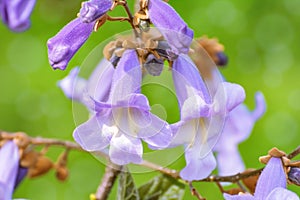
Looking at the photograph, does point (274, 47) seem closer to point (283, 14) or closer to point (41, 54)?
point (283, 14)

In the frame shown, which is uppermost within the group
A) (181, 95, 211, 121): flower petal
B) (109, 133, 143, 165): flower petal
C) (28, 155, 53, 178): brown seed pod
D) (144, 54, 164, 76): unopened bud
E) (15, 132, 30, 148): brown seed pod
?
(144, 54, 164, 76): unopened bud

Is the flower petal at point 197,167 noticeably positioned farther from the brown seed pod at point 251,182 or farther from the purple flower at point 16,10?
the purple flower at point 16,10

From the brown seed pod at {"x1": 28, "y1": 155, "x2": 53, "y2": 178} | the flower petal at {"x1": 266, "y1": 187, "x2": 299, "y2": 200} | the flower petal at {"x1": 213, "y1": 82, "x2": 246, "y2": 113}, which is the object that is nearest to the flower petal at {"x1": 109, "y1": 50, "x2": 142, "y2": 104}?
the flower petal at {"x1": 213, "y1": 82, "x2": 246, "y2": 113}

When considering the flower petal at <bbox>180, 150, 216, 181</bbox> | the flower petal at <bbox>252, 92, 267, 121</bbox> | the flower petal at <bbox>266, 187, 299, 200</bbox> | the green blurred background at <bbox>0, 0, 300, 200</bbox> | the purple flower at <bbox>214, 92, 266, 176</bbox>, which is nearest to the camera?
the flower petal at <bbox>266, 187, 299, 200</bbox>

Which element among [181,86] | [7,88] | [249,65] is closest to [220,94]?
[181,86]

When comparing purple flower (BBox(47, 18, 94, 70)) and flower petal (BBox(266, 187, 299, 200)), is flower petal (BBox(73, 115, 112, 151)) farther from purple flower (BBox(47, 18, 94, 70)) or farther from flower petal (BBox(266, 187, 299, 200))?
flower petal (BBox(266, 187, 299, 200))

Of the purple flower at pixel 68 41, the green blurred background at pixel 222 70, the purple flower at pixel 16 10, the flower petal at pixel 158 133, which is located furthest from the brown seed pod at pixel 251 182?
the green blurred background at pixel 222 70

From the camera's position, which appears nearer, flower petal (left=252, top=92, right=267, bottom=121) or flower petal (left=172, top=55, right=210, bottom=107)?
flower petal (left=172, top=55, right=210, bottom=107)

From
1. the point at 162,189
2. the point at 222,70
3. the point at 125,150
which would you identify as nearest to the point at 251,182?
the point at 162,189
